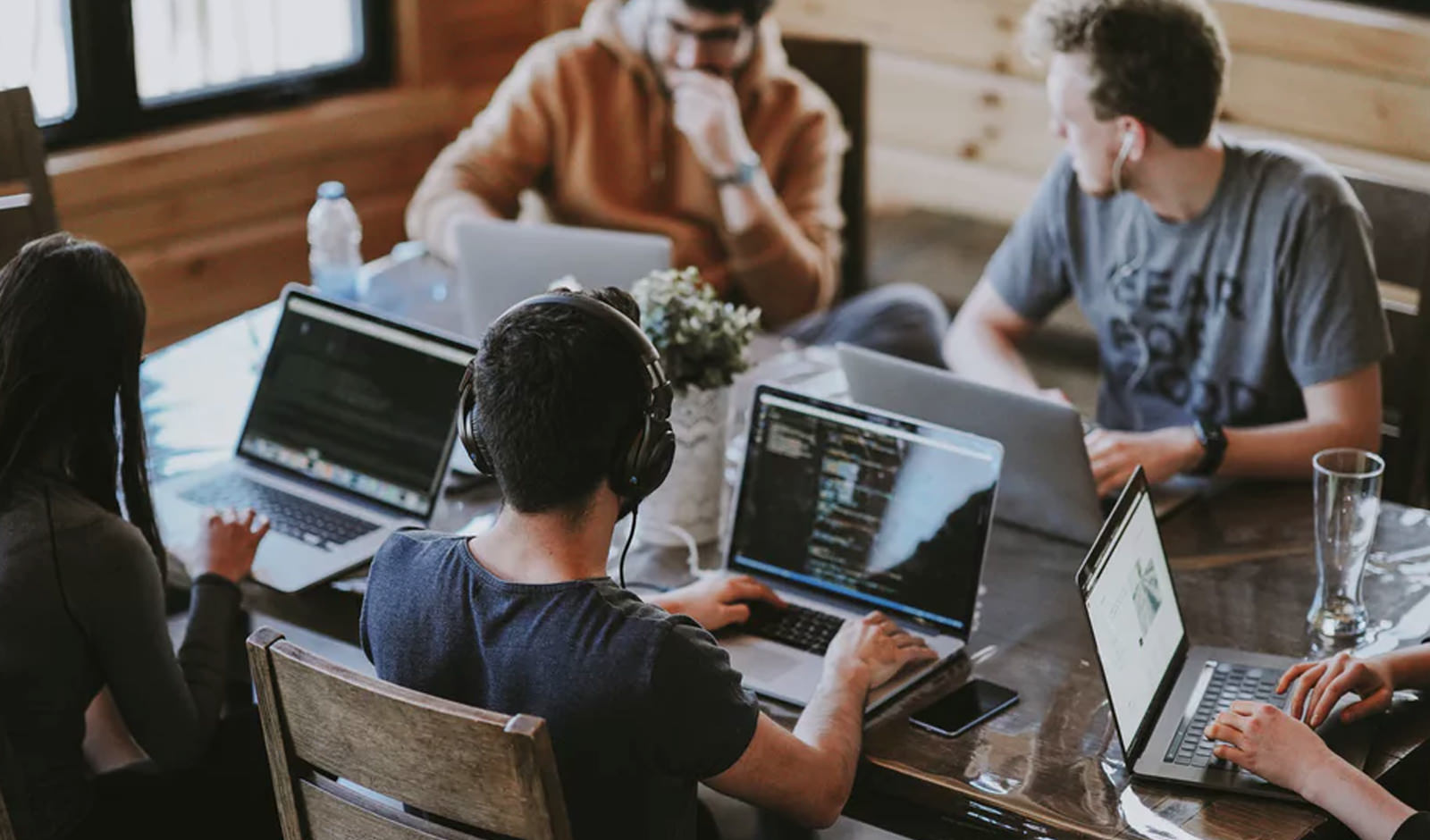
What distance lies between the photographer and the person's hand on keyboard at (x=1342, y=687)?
1698mm

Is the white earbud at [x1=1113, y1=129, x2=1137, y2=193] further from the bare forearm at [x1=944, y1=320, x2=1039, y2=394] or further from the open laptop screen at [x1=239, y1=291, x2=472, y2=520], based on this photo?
the open laptop screen at [x1=239, y1=291, x2=472, y2=520]

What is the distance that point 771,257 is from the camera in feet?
9.86

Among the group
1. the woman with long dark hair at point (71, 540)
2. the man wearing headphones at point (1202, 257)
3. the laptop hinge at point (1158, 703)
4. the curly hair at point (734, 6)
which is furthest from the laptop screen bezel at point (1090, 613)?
the curly hair at point (734, 6)

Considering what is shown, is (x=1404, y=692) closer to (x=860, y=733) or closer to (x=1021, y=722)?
(x=1021, y=722)

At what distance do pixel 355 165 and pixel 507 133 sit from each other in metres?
1.24

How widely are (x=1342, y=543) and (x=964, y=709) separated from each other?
0.48 m

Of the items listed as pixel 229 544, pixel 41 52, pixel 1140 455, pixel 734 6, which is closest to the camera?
pixel 229 544

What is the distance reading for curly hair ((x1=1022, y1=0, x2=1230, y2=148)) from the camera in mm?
2312

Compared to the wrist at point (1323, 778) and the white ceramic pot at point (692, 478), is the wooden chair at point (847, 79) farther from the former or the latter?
the wrist at point (1323, 778)

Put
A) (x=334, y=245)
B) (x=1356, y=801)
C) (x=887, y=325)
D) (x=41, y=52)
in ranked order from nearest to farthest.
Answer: (x=1356, y=801) < (x=334, y=245) < (x=887, y=325) < (x=41, y=52)

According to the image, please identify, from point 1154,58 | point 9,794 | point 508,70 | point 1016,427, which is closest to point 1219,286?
point 1154,58

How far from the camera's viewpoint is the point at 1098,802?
5.23 feet

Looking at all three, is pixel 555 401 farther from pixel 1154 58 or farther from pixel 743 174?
pixel 743 174

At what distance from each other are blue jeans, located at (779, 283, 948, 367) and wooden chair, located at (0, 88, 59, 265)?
49.8 inches
